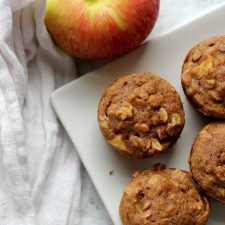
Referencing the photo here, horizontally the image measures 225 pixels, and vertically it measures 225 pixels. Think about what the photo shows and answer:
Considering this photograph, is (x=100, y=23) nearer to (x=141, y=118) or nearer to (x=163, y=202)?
(x=141, y=118)

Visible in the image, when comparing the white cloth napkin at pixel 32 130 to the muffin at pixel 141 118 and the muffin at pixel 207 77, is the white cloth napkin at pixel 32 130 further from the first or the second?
the muffin at pixel 207 77

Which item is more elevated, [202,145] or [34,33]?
[34,33]

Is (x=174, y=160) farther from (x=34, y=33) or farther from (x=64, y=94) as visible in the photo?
(x=34, y=33)

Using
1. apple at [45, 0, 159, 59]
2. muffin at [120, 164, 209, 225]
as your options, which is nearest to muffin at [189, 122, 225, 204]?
muffin at [120, 164, 209, 225]

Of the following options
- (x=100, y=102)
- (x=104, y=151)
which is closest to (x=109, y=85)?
(x=100, y=102)

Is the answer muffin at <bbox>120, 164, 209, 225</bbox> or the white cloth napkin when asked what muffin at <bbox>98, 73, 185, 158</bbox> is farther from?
the white cloth napkin
